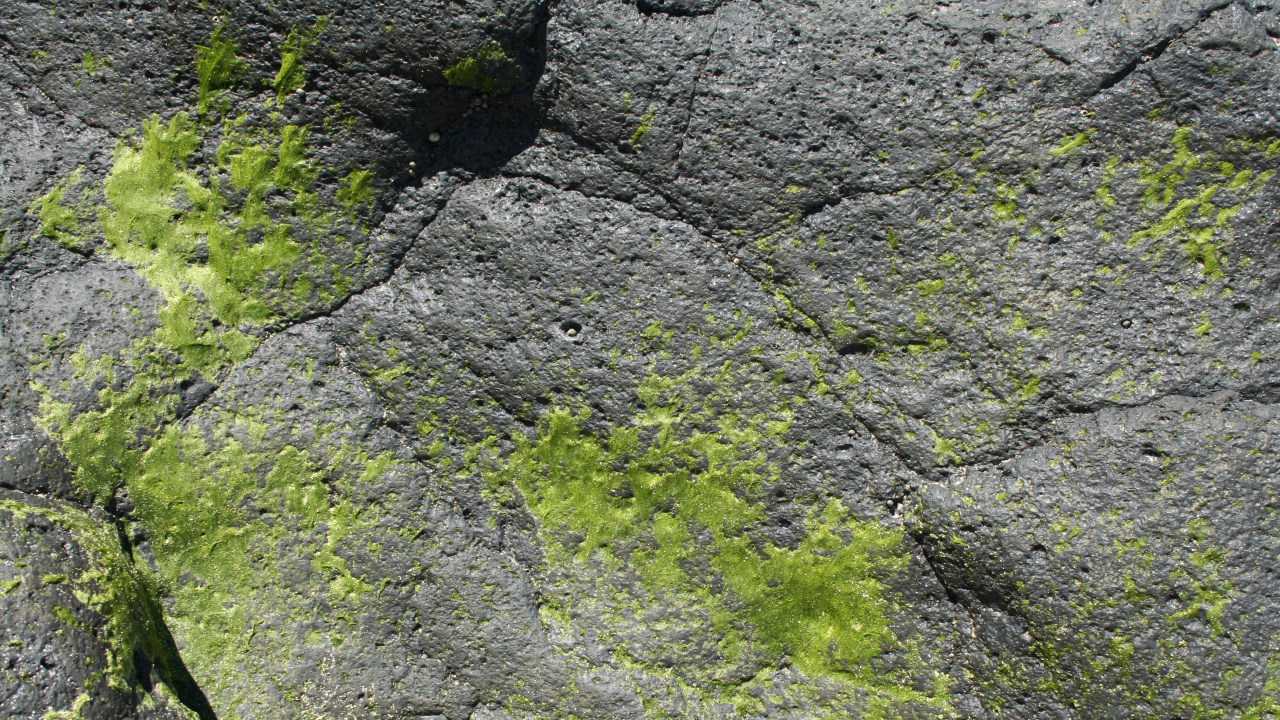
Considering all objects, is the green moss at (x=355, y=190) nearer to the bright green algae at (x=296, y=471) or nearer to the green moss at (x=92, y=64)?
the bright green algae at (x=296, y=471)

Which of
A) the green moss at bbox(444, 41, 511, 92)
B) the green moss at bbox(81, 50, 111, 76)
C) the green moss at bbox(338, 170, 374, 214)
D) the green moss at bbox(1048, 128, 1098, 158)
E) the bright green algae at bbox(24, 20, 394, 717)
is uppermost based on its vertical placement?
the green moss at bbox(1048, 128, 1098, 158)

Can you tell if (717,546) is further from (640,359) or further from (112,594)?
(112,594)

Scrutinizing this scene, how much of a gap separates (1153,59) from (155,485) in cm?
169

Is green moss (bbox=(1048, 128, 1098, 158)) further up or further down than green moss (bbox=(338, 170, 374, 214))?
further up

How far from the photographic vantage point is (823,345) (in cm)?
132

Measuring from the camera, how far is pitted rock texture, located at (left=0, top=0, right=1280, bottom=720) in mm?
1245

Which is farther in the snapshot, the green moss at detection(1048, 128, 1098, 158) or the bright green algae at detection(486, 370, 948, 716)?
the bright green algae at detection(486, 370, 948, 716)

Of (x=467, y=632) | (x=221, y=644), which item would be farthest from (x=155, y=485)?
(x=467, y=632)

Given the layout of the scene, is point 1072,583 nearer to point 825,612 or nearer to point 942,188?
point 825,612

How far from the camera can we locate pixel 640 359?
1342mm

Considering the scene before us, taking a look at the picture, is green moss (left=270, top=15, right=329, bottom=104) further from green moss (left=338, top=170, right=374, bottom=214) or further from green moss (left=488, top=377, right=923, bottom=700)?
green moss (left=488, top=377, right=923, bottom=700)

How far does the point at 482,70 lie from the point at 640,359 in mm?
513

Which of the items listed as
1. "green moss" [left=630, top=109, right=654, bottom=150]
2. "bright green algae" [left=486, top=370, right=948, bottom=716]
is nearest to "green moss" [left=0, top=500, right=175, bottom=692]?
"bright green algae" [left=486, top=370, right=948, bottom=716]

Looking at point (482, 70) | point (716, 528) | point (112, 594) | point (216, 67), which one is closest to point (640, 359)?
point (716, 528)
